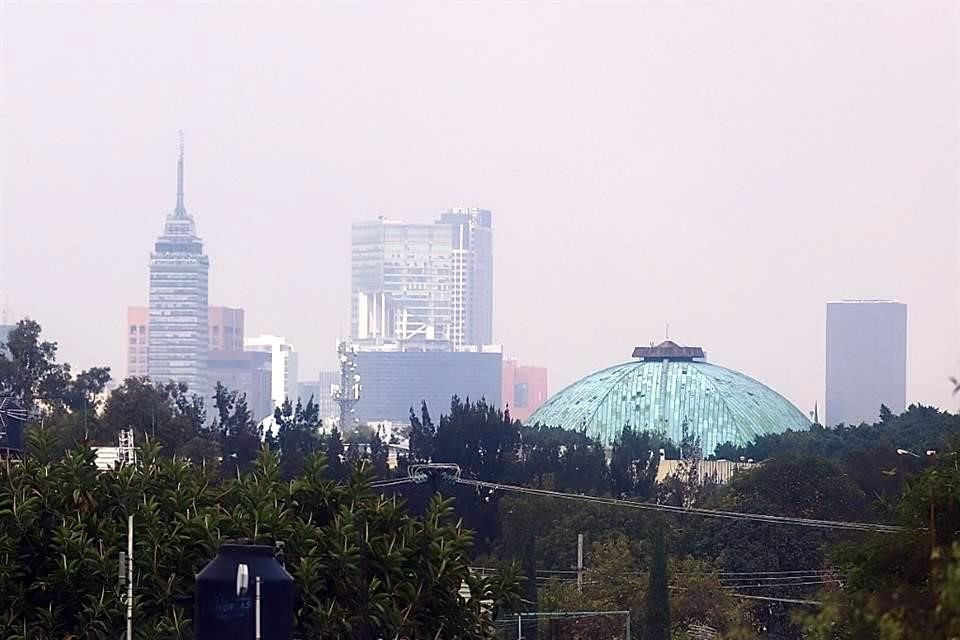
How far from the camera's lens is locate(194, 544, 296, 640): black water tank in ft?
76.6

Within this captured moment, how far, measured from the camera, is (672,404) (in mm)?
179750

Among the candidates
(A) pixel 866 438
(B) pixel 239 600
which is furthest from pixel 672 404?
(B) pixel 239 600

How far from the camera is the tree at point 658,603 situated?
50406 millimetres

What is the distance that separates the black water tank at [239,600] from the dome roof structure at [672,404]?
5773 inches

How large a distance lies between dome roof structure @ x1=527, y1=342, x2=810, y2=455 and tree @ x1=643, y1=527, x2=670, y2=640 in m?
118

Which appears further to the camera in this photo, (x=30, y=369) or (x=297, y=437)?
(x=297, y=437)

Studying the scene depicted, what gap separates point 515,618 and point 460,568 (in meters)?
18.8

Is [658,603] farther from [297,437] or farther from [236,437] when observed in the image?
[297,437]

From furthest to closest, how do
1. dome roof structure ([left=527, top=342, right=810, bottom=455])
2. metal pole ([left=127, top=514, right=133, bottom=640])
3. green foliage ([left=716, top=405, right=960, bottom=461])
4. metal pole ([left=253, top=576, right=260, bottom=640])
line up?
dome roof structure ([left=527, top=342, right=810, bottom=455])
green foliage ([left=716, top=405, right=960, bottom=461])
metal pole ([left=127, top=514, right=133, bottom=640])
metal pole ([left=253, top=576, right=260, bottom=640])

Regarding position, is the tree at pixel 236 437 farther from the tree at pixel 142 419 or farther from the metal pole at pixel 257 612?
the metal pole at pixel 257 612

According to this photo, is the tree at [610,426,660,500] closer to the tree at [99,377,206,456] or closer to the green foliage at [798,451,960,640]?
the tree at [99,377,206,456]

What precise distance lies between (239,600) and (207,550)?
532cm

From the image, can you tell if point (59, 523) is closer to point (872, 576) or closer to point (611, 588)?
point (872, 576)

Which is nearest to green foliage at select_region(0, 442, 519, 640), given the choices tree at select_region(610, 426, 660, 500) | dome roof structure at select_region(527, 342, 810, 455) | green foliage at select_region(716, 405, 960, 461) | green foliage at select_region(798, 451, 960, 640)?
green foliage at select_region(798, 451, 960, 640)
